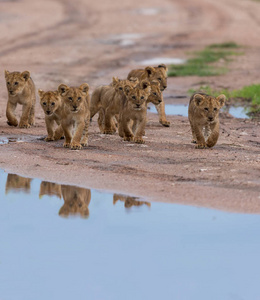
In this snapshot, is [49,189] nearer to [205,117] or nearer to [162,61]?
[205,117]

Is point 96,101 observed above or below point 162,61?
below

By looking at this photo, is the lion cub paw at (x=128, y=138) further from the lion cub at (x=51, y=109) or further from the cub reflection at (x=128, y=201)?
the cub reflection at (x=128, y=201)

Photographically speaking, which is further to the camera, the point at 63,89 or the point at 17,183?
the point at 63,89

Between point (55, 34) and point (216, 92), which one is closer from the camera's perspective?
point (216, 92)

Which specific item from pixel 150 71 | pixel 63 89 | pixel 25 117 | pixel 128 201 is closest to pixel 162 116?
pixel 150 71

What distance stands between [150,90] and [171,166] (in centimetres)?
308

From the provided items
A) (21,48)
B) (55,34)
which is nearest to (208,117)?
(21,48)

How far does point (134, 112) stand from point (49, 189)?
3.65 meters

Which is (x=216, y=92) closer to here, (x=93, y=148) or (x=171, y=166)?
(x=93, y=148)

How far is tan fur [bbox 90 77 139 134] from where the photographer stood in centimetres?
1281

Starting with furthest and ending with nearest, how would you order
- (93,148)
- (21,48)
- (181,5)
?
(181,5) < (21,48) < (93,148)

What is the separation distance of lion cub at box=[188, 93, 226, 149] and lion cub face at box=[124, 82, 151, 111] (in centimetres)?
72

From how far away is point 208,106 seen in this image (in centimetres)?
1162

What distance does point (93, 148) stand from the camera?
11508 millimetres
